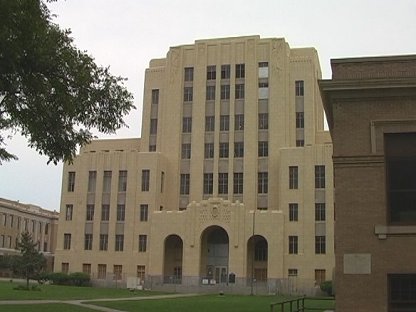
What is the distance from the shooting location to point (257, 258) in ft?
247

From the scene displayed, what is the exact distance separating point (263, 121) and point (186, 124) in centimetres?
1038

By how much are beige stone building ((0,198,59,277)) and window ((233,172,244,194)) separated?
162 feet

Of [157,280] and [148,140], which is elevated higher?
[148,140]

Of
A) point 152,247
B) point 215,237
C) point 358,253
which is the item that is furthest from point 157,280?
point 358,253

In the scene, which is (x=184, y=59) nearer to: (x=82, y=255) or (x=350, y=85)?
(x=82, y=255)

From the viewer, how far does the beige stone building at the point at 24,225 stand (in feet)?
397

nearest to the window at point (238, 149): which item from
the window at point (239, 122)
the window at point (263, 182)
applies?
the window at point (239, 122)

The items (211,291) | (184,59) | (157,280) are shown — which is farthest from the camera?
(184,59)

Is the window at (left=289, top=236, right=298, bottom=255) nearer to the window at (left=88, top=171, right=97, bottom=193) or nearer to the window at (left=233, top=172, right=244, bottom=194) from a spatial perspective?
the window at (left=233, top=172, right=244, bottom=194)

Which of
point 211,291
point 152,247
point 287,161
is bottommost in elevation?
point 211,291

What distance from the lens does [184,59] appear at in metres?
85.9

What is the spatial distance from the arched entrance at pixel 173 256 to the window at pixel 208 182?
705 centimetres

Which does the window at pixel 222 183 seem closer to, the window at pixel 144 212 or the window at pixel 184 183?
the window at pixel 184 183

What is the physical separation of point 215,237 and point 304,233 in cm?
1153
